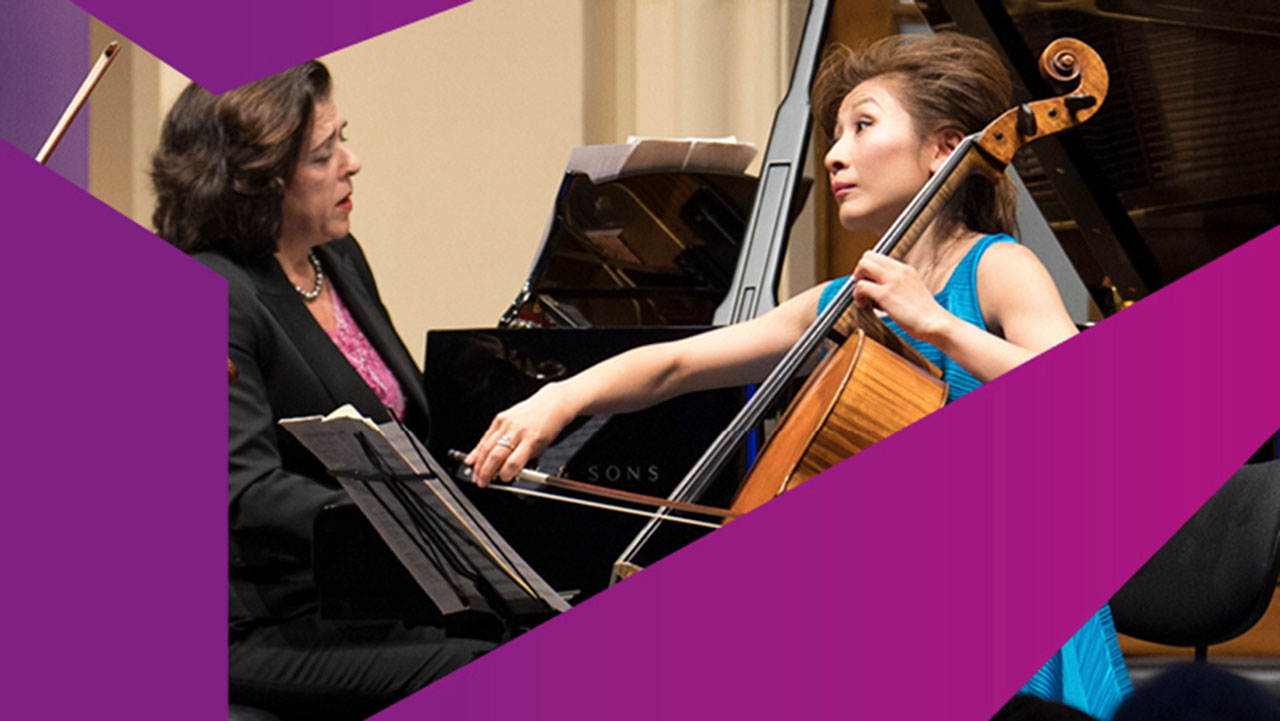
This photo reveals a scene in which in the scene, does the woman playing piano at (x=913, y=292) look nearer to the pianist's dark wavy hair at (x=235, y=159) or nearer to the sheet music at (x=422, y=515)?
the sheet music at (x=422, y=515)

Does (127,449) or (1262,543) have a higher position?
(127,449)

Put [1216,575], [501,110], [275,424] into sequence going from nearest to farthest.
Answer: [1216,575] → [275,424] → [501,110]

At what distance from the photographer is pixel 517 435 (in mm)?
1156

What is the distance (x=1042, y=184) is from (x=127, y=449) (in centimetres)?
170

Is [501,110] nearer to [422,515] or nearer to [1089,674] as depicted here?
[422,515]

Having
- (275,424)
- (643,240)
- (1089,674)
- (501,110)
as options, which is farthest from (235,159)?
(501,110)

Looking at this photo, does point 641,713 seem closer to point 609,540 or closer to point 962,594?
point 962,594

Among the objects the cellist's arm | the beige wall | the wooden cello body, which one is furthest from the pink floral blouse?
the beige wall

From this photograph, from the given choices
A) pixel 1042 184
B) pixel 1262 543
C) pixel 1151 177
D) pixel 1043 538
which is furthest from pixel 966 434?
pixel 1042 184

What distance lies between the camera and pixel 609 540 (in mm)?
1542

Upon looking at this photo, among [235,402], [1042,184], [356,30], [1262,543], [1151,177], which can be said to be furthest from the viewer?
[1042,184]

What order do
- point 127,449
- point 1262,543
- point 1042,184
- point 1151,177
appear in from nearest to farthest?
point 127,449 < point 1262,543 < point 1151,177 < point 1042,184

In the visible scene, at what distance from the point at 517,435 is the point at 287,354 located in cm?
49

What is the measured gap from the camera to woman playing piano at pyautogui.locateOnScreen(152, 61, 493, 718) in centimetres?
139
